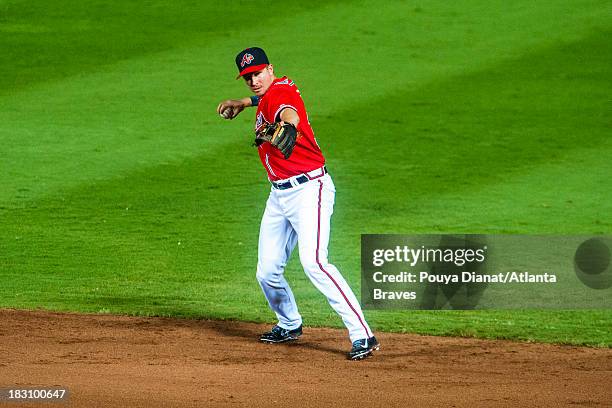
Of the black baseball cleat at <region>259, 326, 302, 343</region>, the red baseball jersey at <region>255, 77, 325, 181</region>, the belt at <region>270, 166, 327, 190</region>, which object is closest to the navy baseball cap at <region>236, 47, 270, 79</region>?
the red baseball jersey at <region>255, 77, 325, 181</region>

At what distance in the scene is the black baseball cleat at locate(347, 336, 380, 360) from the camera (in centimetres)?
743

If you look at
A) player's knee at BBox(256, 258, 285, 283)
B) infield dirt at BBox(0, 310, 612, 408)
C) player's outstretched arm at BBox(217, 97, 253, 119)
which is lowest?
infield dirt at BBox(0, 310, 612, 408)

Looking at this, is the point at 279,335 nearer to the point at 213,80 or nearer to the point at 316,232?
the point at 316,232

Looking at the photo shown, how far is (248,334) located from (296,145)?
4.97 feet

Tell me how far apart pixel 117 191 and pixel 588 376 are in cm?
620

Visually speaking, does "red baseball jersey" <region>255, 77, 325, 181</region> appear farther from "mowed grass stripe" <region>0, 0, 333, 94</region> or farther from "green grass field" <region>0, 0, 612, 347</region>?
"mowed grass stripe" <region>0, 0, 333, 94</region>

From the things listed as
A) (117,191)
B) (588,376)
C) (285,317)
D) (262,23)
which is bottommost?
(588,376)

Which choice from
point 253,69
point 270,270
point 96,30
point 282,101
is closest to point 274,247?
point 270,270

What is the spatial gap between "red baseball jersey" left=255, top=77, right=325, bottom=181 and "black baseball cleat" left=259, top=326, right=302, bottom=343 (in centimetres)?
107

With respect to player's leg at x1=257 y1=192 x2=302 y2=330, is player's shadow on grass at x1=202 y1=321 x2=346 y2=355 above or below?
below

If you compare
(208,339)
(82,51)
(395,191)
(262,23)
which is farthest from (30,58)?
(208,339)

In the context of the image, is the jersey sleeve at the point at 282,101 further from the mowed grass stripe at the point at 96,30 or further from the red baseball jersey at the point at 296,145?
the mowed grass stripe at the point at 96,30

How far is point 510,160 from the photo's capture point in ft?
42.3

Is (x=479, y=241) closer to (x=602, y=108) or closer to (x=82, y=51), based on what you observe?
(x=602, y=108)
